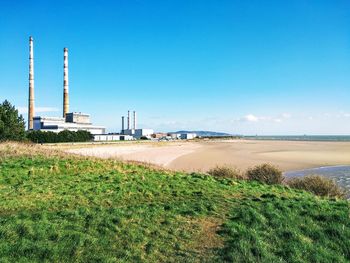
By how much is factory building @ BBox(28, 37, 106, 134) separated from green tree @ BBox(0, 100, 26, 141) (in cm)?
3739

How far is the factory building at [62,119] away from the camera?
75750 millimetres

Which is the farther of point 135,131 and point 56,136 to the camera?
point 135,131

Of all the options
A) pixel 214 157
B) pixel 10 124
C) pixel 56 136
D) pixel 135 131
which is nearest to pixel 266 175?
pixel 214 157

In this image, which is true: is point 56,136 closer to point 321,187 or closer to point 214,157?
point 214,157

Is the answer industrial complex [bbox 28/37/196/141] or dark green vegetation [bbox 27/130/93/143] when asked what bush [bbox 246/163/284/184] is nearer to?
dark green vegetation [bbox 27/130/93/143]

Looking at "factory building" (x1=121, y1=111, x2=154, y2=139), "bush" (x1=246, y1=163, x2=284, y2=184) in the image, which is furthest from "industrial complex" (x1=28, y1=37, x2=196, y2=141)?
"bush" (x1=246, y1=163, x2=284, y2=184)

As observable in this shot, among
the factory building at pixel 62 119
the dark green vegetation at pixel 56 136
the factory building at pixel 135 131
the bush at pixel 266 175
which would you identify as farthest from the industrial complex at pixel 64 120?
the bush at pixel 266 175

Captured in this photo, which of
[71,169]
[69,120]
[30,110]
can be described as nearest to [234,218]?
[71,169]

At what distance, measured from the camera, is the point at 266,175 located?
1859cm

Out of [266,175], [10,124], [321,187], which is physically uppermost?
[10,124]

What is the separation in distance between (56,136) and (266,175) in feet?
190

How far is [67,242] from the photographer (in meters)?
6.69

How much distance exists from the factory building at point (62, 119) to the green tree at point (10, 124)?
37386 mm

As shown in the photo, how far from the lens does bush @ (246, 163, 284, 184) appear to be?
1827cm
